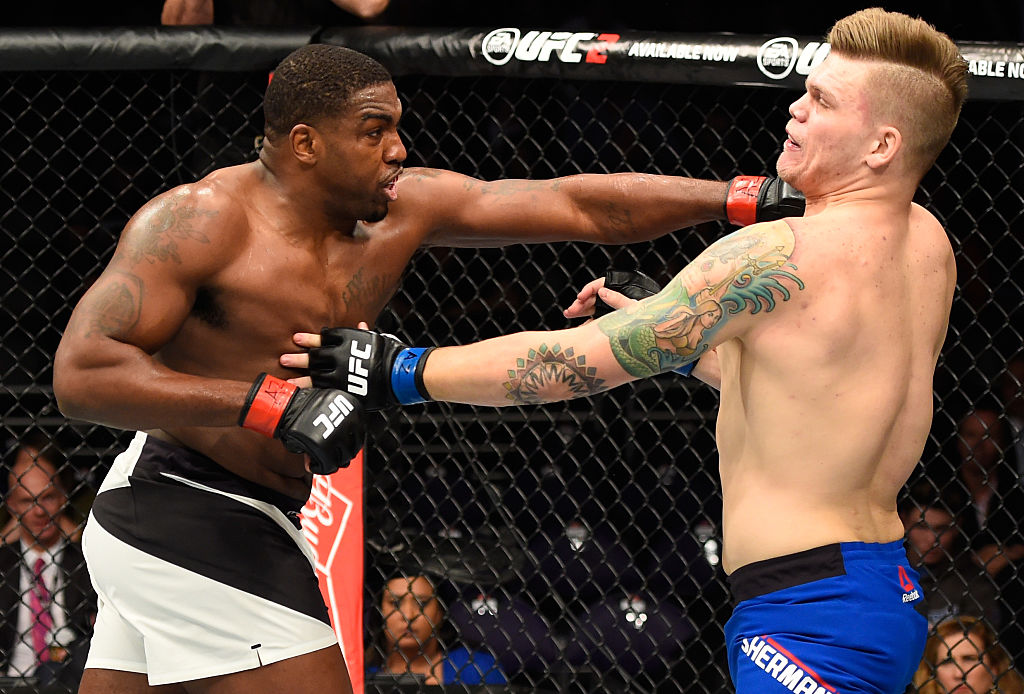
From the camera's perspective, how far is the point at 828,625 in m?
1.33

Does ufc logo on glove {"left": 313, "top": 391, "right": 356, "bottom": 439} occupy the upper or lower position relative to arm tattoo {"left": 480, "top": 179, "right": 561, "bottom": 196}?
lower

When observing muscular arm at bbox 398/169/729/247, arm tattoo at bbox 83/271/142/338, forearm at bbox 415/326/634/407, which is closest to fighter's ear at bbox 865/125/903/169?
forearm at bbox 415/326/634/407

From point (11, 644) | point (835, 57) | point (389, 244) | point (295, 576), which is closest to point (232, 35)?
point (389, 244)

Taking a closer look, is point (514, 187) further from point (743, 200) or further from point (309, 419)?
point (309, 419)

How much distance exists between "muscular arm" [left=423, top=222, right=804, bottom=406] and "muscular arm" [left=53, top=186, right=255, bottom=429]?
335 mm

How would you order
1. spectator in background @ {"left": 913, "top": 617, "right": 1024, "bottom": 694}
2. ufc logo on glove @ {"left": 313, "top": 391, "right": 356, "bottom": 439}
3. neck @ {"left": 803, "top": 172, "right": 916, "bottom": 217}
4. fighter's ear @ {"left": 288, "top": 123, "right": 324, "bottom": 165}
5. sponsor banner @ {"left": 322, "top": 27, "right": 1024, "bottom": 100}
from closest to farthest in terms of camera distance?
neck @ {"left": 803, "top": 172, "right": 916, "bottom": 217} → ufc logo on glove @ {"left": 313, "top": 391, "right": 356, "bottom": 439} → fighter's ear @ {"left": 288, "top": 123, "right": 324, "bottom": 165} → sponsor banner @ {"left": 322, "top": 27, "right": 1024, "bottom": 100} → spectator in background @ {"left": 913, "top": 617, "right": 1024, "bottom": 694}

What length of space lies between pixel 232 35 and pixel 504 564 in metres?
1.39

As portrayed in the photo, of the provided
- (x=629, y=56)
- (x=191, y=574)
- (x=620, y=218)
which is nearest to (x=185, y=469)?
(x=191, y=574)

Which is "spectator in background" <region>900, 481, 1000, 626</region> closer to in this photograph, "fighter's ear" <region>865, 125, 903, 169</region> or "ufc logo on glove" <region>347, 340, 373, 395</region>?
"fighter's ear" <region>865, 125, 903, 169</region>

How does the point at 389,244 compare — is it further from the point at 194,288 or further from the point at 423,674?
the point at 423,674

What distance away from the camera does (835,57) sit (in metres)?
1.43

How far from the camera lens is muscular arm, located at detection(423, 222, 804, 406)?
4.40ft

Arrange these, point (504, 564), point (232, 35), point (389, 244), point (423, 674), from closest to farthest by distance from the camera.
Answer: point (389, 244)
point (232, 35)
point (423, 674)
point (504, 564)

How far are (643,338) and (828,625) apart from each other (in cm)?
40
